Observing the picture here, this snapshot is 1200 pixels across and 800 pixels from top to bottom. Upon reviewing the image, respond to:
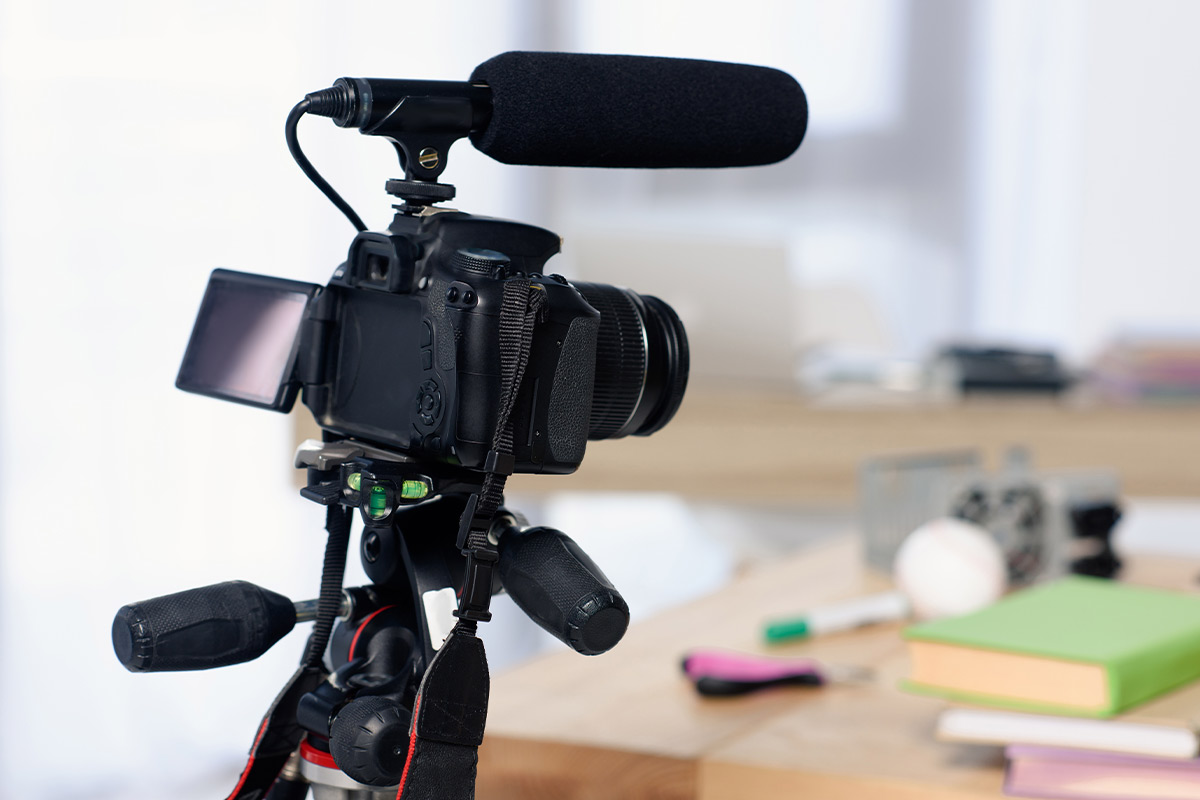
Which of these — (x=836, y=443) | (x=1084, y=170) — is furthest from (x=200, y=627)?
(x=1084, y=170)

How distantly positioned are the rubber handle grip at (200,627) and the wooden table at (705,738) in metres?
0.28

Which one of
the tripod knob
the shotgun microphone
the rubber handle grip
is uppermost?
the shotgun microphone

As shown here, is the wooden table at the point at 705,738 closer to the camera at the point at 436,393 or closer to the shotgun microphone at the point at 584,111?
the camera at the point at 436,393

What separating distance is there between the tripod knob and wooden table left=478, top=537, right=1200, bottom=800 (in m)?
0.29

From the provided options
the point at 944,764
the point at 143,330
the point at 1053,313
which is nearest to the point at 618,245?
the point at 143,330

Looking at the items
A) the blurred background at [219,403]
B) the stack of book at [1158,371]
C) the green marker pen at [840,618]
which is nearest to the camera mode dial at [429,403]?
the green marker pen at [840,618]

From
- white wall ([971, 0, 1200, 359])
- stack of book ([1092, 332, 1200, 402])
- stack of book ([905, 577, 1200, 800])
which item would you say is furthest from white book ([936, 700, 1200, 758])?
white wall ([971, 0, 1200, 359])

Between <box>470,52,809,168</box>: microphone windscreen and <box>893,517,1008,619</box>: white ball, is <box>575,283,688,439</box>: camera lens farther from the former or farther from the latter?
<box>893,517,1008,619</box>: white ball

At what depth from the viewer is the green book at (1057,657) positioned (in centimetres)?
73

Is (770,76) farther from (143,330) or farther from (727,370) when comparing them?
(143,330)

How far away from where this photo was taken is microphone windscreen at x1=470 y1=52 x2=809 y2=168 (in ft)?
1.77

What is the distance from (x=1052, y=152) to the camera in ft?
10.8

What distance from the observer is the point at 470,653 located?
0.48m

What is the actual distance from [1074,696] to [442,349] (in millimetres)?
437
